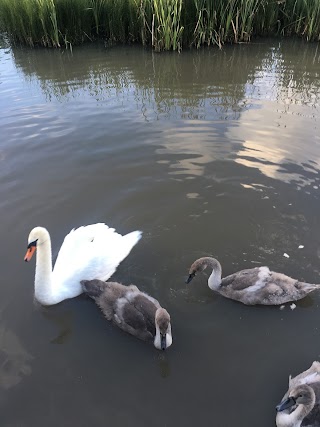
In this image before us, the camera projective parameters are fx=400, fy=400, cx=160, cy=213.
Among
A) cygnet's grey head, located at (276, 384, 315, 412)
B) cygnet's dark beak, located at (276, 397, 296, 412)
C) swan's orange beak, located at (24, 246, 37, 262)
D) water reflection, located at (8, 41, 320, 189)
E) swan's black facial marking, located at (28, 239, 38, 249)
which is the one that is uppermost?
swan's black facial marking, located at (28, 239, 38, 249)

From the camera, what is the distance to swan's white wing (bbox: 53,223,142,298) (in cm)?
563

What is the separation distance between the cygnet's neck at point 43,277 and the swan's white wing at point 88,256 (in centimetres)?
19

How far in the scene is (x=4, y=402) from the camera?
4.28m

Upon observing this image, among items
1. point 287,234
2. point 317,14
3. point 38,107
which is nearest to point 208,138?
point 287,234

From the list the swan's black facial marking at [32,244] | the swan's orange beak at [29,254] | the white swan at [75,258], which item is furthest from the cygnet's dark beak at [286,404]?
the swan's black facial marking at [32,244]

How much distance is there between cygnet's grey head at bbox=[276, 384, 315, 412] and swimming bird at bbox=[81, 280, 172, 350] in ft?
4.63

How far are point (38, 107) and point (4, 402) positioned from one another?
9.29 metres

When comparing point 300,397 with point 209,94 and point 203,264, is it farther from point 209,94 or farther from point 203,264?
point 209,94

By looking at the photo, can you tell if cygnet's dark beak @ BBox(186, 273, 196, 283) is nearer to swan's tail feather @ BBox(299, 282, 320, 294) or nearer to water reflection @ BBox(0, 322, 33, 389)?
swan's tail feather @ BBox(299, 282, 320, 294)

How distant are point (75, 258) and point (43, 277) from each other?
2.27 feet

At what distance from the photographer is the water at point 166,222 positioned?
4332mm

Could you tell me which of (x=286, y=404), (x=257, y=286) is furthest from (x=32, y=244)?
(x=286, y=404)

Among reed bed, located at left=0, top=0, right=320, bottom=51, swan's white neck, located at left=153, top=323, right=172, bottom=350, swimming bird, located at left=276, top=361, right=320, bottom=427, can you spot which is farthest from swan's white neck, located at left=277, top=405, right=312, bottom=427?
reed bed, located at left=0, top=0, right=320, bottom=51

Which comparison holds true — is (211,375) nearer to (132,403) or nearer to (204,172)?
(132,403)
